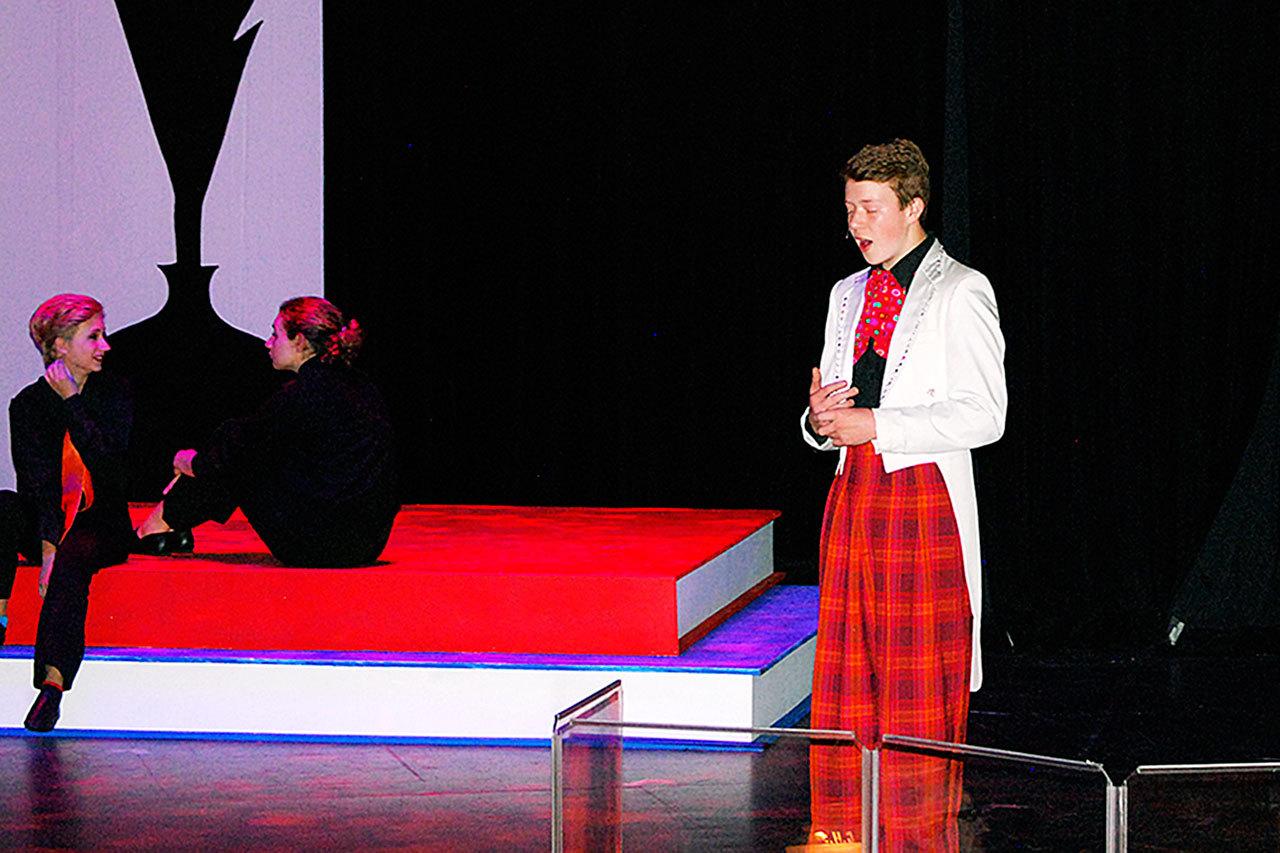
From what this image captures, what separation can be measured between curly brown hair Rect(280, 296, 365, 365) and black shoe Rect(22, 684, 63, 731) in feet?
3.51

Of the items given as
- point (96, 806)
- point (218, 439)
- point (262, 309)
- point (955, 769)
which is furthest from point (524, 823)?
point (262, 309)

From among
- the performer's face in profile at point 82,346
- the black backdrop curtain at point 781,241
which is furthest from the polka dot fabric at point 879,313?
the black backdrop curtain at point 781,241

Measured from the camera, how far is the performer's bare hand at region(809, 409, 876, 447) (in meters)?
2.92

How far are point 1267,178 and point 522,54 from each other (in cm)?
257

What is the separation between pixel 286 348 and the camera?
4988mm

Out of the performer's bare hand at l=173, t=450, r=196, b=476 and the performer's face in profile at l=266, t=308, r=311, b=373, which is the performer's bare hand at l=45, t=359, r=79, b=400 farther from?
the performer's face in profile at l=266, t=308, r=311, b=373

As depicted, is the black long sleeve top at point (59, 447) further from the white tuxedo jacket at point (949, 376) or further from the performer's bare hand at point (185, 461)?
the white tuxedo jacket at point (949, 376)

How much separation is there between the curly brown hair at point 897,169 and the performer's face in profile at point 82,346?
2.61 metres

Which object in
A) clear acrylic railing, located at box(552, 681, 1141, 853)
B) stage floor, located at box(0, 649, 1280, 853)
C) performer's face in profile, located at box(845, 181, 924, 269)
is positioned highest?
performer's face in profile, located at box(845, 181, 924, 269)

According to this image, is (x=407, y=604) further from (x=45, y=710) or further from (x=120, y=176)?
(x=120, y=176)

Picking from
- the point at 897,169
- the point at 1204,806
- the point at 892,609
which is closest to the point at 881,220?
the point at 897,169

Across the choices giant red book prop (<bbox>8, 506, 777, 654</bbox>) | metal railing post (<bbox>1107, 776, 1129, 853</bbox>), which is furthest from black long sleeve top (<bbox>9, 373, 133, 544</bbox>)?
metal railing post (<bbox>1107, 776, 1129, 853</bbox>)

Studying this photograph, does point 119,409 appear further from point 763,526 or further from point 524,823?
point 763,526

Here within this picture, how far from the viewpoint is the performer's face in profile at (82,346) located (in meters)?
4.96
